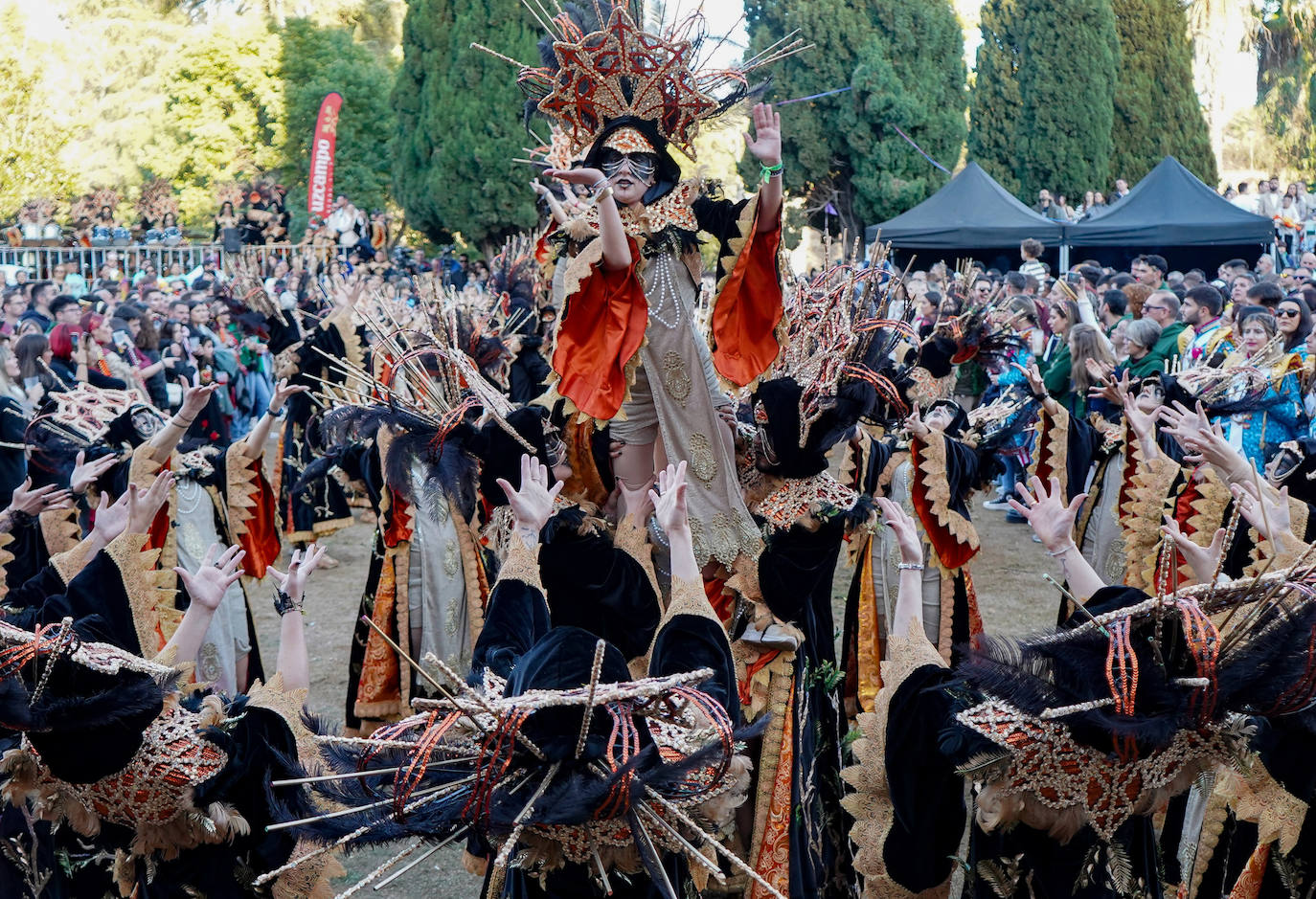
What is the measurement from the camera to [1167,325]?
28.5 ft

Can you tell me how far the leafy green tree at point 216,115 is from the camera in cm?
2716

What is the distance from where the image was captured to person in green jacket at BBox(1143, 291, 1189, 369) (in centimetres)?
807

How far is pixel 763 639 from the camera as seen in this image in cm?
426

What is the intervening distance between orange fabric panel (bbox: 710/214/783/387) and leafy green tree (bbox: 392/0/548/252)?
1779cm

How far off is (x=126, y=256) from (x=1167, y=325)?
57.5 ft

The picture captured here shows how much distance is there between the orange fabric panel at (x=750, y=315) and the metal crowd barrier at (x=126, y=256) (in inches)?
633

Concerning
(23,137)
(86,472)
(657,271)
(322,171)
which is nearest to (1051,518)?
(657,271)

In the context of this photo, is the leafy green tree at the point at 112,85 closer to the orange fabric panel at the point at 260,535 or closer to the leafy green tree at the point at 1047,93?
the leafy green tree at the point at 1047,93

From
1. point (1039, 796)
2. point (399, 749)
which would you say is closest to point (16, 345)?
point (399, 749)

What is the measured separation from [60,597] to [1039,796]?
8.54 feet

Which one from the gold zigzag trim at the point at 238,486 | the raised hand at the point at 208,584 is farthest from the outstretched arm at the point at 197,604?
the gold zigzag trim at the point at 238,486

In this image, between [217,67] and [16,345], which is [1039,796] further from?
[217,67]

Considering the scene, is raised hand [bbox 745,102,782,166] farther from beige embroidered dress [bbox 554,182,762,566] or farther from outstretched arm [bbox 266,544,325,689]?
outstretched arm [bbox 266,544,325,689]

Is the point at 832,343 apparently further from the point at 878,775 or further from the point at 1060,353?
the point at 1060,353
